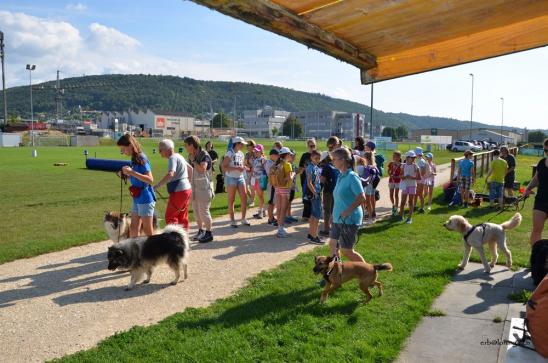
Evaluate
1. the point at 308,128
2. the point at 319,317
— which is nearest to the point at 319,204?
the point at 319,317

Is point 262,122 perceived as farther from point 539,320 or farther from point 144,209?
point 539,320

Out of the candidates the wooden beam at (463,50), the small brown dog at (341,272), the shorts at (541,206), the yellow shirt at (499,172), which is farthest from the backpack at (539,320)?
the yellow shirt at (499,172)

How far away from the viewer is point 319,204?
27.2ft

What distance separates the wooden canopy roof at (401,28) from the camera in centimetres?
278

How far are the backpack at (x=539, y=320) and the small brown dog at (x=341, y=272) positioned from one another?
2333 mm

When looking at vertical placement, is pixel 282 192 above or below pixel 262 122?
below

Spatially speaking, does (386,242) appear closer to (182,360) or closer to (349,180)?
(349,180)

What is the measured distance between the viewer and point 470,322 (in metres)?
4.66

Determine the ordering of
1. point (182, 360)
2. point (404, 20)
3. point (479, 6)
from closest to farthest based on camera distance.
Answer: point (479, 6) < point (404, 20) < point (182, 360)

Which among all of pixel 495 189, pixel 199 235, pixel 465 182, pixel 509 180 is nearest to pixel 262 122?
pixel 509 180

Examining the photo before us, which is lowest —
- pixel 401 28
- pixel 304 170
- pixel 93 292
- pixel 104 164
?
pixel 93 292

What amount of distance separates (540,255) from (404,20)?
11.1 ft

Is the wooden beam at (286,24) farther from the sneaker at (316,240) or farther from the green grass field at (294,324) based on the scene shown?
the sneaker at (316,240)

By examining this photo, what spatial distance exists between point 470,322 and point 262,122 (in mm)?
174208
